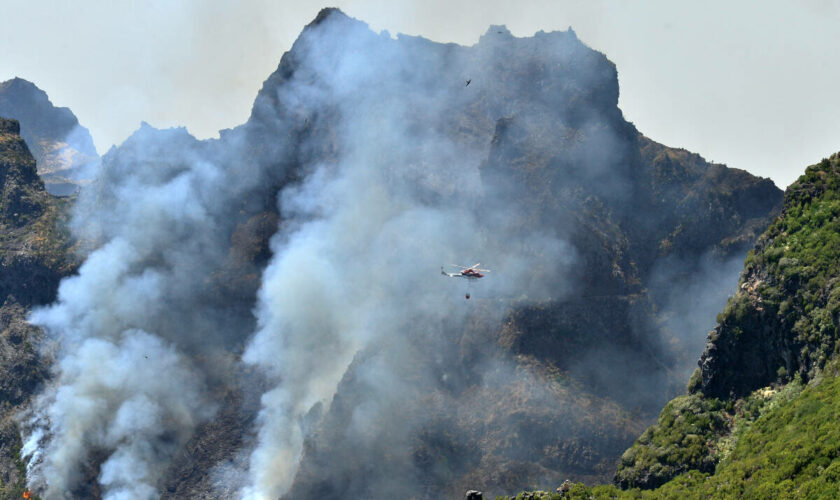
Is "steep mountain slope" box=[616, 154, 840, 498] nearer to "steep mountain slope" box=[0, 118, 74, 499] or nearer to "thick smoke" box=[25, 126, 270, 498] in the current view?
"thick smoke" box=[25, 126, 270, 498]

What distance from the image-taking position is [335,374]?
7126 inches

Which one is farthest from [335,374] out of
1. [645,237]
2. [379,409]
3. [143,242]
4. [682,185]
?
[682,185]

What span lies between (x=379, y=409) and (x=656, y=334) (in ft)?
202

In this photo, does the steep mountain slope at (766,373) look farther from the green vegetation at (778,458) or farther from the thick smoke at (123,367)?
the thick smoke at (123,367)

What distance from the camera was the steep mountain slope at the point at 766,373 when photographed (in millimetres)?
91562

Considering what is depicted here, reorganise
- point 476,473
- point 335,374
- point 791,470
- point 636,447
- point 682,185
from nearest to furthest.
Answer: point 791,470
point 636,447
point 476,473
point 335,374
point 682,185

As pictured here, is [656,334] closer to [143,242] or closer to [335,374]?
[335,374]

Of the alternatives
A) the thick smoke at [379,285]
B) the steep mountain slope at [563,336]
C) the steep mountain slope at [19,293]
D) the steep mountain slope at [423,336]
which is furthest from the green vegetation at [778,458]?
the steep mountain slope at [19,293]

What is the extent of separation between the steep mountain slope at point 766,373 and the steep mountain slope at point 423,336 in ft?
140

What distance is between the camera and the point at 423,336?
572ft

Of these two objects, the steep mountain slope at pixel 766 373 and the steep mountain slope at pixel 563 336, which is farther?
the steep mountain slope at pixel 563 336

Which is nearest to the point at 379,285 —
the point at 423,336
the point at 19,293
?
the point at 423,336

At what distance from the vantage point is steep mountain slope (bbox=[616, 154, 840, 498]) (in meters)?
91.6

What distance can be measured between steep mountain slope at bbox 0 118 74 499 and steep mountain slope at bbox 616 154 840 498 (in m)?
116
